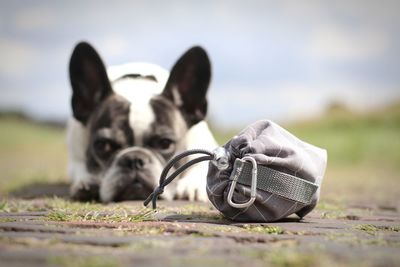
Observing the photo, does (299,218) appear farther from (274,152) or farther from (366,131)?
(366,131)

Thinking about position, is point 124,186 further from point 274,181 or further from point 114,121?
point 274,181

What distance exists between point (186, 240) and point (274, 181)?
2.68 ft

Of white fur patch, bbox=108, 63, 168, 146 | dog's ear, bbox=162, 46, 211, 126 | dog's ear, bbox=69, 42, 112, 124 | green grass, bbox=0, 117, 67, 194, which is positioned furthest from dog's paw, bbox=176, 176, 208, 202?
green grass, bbox=0, 117, 67, 194

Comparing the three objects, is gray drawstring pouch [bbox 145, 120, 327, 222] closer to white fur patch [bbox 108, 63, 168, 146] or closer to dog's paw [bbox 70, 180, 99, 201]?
white fur patch [bbox 108, 63, 168, 146]

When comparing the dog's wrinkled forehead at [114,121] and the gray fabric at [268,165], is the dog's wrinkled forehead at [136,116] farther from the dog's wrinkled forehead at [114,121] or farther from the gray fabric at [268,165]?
the gray fabric at [268,165]

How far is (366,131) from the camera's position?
18.2m

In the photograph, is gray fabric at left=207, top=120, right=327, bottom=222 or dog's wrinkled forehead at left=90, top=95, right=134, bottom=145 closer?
gray fabric at left=207, top=120, right=327, bottom=222

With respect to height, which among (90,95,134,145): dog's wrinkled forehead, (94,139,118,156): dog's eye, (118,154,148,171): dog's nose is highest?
(90,95,134,145): dog's wrinkled forehead

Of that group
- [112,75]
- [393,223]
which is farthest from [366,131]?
[393,223]

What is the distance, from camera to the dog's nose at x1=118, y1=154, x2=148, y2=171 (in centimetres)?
423

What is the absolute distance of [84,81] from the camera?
494cm

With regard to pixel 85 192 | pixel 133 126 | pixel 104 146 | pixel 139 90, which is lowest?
pixel 85 192

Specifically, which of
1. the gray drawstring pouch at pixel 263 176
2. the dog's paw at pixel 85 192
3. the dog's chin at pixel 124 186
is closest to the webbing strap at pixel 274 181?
the gray drawstring pouch at pixel 263 176

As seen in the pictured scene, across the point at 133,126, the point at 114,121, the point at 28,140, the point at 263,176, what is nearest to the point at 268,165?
the point at 263,176
